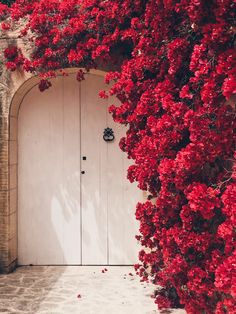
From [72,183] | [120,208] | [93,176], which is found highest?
[93,176]

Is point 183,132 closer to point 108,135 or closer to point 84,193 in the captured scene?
point 108,135

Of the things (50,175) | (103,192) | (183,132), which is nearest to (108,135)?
(103,192)

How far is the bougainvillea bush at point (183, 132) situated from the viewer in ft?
11.9

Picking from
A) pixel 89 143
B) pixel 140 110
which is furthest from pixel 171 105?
pixel 89 143

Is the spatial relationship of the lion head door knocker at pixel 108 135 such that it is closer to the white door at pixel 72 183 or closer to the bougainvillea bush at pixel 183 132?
the white door at pixel 72 183

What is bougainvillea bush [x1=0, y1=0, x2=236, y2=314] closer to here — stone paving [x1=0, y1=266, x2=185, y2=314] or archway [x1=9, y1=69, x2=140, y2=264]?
stone paving [x1=0, y1=266, x2=185, y2=314]

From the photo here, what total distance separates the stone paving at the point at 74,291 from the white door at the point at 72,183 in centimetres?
29

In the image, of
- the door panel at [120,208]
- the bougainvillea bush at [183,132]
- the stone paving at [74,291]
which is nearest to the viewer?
the bougainvillea bush at [183,132]

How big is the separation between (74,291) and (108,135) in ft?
7.51

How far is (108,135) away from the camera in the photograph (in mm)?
6105

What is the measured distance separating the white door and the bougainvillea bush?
112 centimetres

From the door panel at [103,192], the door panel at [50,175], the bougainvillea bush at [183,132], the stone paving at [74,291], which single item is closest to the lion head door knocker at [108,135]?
the door panel at [103,192]

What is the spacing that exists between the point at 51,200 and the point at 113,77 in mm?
2210

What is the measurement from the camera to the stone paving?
446 cm
